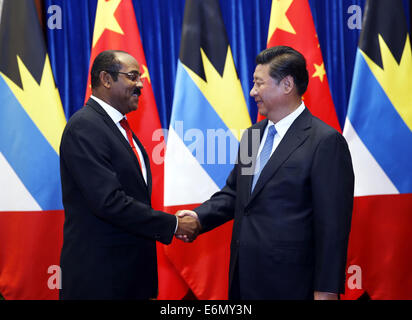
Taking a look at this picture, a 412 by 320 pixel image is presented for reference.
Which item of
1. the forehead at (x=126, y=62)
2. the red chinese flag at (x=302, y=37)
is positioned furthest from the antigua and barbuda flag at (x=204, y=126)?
the forehead at (x=126, y=62)

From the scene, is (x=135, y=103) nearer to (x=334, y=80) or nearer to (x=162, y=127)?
(x=162, y=127)

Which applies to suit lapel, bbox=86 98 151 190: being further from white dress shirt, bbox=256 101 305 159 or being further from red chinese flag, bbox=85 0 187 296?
red chinese flag, bbox=85 0 187 296

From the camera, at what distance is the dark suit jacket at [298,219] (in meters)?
1.81

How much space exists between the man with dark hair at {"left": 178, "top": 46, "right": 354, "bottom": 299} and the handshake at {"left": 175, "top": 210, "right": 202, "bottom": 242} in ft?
1.08

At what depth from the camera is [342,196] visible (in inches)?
71.7

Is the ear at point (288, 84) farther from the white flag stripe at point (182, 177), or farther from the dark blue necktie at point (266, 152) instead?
Answer: the white flag stripe at point (182, 177)

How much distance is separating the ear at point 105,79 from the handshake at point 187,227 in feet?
2.57

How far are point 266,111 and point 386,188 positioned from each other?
1.41 metres

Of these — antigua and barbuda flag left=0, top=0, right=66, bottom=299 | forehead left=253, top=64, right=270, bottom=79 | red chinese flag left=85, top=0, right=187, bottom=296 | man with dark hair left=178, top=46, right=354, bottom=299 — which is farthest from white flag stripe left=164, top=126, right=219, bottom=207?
forehead left=253, top=64, right=270, bottom=79

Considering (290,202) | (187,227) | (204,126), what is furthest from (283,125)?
(204,126)

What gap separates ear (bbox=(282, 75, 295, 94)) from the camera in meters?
2.07

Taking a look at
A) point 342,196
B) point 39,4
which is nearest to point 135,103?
point 342,196

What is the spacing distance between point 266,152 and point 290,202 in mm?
287

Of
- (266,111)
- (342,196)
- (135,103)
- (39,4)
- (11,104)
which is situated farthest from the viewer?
(39,4)
